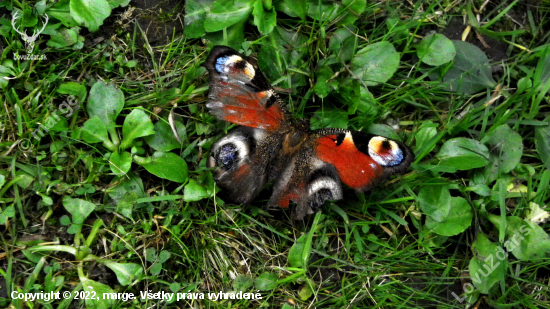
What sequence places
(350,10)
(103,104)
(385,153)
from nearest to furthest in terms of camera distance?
1. (385,153)
2. (103,104)
3. (350,10)

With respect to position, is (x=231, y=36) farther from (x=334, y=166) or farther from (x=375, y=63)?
(x=334, y=166)

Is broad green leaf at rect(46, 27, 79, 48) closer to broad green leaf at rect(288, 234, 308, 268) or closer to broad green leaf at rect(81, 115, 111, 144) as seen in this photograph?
broad green leaf at rect(81, 115, 111, 144)

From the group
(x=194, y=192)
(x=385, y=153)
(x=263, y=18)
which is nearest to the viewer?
(x=385, y=153)

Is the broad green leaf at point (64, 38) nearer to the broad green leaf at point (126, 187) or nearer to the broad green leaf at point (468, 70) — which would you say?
the broad green leaf at point (126, 187)

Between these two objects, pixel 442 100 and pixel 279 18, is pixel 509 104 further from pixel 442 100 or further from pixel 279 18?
pixel 279 18

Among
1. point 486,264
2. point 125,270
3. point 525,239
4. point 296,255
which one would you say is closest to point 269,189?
point 296,255

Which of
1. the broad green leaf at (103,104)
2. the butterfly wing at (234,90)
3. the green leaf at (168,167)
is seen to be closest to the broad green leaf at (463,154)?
the butterfly wing at (234,90)

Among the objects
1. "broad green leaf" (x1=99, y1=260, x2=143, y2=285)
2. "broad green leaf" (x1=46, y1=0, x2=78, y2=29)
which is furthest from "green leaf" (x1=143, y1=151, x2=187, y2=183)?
"broad green leaf" (x1=46, y1=0, x2=78, y2=29)
